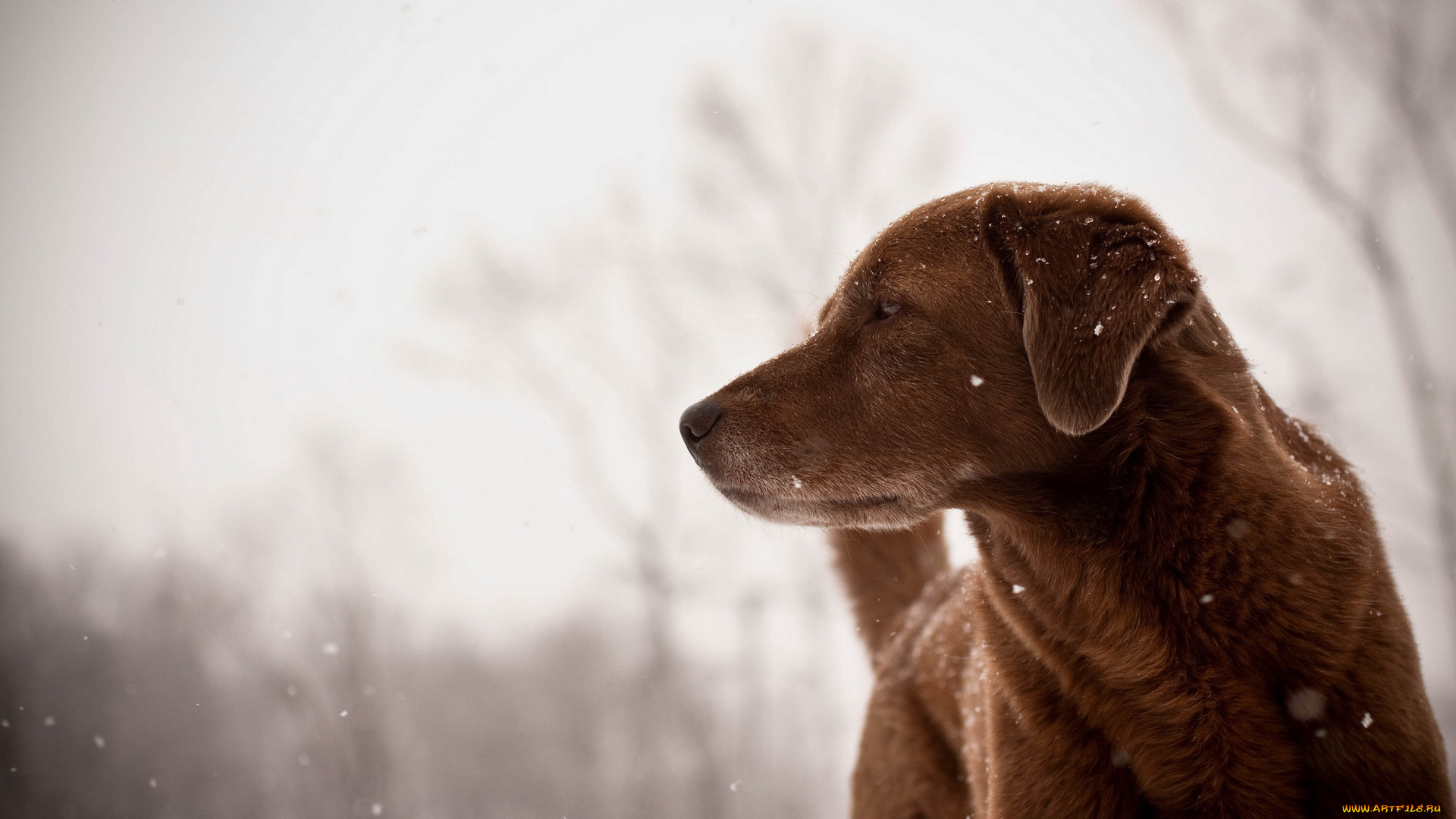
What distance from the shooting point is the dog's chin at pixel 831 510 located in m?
2.48

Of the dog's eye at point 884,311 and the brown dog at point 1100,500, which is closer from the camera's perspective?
the brown dog at point 1100,500

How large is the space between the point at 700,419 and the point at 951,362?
843 mm

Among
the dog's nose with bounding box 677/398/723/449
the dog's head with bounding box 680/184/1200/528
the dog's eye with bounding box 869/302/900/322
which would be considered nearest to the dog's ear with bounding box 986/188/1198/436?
the dog's head with bounding box 680/184/1200/528

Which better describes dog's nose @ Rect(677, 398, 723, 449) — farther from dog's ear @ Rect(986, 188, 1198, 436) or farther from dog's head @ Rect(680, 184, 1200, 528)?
dog's ear @ Rect(986, 188, 1198, 436)

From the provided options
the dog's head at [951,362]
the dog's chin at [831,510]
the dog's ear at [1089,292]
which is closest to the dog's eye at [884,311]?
the dog's head at [951,362]

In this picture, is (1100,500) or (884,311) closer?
(1100,500)

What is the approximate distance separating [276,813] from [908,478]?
19.4 metres

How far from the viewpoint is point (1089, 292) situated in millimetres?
2033

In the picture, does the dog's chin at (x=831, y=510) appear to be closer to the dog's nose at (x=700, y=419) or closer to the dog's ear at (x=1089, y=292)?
the dog's nose at (x=700, y=419)

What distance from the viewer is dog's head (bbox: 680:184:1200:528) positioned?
1997 mm

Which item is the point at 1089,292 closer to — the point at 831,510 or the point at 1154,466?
the point at 1154,466

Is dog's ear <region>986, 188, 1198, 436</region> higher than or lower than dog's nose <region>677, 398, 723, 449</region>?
lower

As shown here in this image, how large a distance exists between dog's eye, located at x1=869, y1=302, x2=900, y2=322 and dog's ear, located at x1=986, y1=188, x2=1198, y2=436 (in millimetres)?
351

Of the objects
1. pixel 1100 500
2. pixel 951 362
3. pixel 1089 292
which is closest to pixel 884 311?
pixel 951 362
